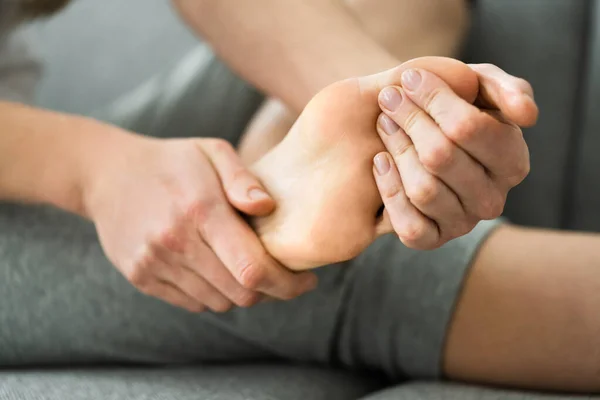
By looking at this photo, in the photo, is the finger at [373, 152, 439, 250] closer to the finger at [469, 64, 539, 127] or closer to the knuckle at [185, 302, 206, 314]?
the finger at [469, 64, 539, 127]

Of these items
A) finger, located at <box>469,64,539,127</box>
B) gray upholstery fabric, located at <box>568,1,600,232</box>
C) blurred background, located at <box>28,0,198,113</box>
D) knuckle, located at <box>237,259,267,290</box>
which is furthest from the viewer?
blurred background, located at <box>28,0,198,113</box>

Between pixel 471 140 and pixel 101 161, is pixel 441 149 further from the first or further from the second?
pixel 101 161

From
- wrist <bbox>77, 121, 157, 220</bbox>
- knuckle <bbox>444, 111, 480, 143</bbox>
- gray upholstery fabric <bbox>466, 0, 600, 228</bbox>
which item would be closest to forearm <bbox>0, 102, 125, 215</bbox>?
wrist <bbox>77, 121, 157, 220</bbox>

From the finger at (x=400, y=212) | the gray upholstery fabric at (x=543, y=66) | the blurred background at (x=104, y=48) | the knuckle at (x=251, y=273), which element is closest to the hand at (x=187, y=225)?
the knuckle at (x=251, y=273)

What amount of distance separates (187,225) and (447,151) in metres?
0.21

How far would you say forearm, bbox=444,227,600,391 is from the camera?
51cm

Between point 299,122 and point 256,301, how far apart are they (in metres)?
0.14

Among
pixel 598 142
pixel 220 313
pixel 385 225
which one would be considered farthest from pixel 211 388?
pixel 598 142

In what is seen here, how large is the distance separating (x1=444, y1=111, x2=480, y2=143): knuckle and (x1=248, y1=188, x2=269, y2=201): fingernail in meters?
0.17

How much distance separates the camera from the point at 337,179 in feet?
1.51

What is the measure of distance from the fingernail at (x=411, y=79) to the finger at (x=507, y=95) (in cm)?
3

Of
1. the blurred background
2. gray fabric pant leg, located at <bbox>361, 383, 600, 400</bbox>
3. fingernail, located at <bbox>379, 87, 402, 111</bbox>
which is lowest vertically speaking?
the blurred background

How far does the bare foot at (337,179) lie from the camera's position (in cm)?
45

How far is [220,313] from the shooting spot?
569mm
